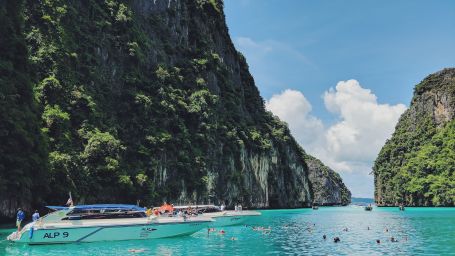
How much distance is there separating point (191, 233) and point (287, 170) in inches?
3774

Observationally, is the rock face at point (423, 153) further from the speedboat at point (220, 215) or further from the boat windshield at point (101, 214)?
the boat windshield at point (101, 214)

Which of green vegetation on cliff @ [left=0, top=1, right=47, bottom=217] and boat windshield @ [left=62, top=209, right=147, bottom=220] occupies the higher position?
green vegetation on cliff @ [left=0, top=1, right=47, bottom=217]

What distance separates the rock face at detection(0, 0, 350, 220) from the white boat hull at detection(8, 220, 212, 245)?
17.9 m

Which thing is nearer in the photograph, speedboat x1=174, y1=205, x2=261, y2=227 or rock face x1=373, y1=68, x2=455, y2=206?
speedboat x1=174, y1=205, x2=261, y2=227

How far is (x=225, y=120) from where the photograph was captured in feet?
341

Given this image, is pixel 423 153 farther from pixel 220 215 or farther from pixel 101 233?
pixel 101 233

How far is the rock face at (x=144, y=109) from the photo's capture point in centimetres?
6209

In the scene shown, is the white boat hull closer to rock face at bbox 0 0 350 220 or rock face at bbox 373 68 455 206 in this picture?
rock face at bbox 0 0 350 220

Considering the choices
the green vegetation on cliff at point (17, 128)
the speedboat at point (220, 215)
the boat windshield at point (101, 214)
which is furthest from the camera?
the speedboat at point (220, 215)

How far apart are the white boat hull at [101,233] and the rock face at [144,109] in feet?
58.9

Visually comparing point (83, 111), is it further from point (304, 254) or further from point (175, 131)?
point (304, 254)

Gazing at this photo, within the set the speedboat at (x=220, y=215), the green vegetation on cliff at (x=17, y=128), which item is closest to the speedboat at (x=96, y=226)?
the speedboat at (x=220, y=215)

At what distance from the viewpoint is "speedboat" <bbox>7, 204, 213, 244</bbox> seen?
3266 centimetres

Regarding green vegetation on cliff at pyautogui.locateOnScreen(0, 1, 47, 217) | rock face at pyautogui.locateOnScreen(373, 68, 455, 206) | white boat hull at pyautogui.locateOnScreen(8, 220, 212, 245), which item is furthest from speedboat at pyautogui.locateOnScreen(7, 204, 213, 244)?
rock face at pyautogui.locateOnScreen(373, 68, 455, 206)
